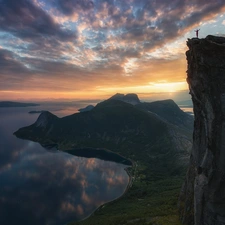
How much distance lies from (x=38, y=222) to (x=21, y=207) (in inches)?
763

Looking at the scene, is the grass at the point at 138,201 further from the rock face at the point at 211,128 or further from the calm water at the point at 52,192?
the rock face at the point at 211,128

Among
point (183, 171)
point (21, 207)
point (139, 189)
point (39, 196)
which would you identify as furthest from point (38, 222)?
point (183, 171)

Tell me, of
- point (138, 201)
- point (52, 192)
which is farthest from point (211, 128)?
point (52, 192)

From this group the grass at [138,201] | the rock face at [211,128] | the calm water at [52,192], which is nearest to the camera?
the rock face at [211,128]

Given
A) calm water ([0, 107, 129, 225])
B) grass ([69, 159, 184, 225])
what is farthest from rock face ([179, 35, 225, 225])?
calm water ([0, 107, 129, 225])

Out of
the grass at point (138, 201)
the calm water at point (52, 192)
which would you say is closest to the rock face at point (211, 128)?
the grass at point (138, 201)

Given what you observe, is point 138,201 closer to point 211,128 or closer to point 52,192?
point 52,192

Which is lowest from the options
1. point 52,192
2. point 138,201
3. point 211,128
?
point 52,192

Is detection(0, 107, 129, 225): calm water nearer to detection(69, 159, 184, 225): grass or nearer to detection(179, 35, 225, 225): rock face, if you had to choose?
detection(69, 159, 184, 225): grass

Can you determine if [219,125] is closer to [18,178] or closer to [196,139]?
[196,139]

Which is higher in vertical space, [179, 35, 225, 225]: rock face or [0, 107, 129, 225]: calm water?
[179, 35, 225, 225]: rock face

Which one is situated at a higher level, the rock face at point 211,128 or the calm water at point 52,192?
the rock face at point 211,128

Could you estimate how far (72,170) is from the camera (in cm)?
19888

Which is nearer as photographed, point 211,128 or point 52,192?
point 211,128
